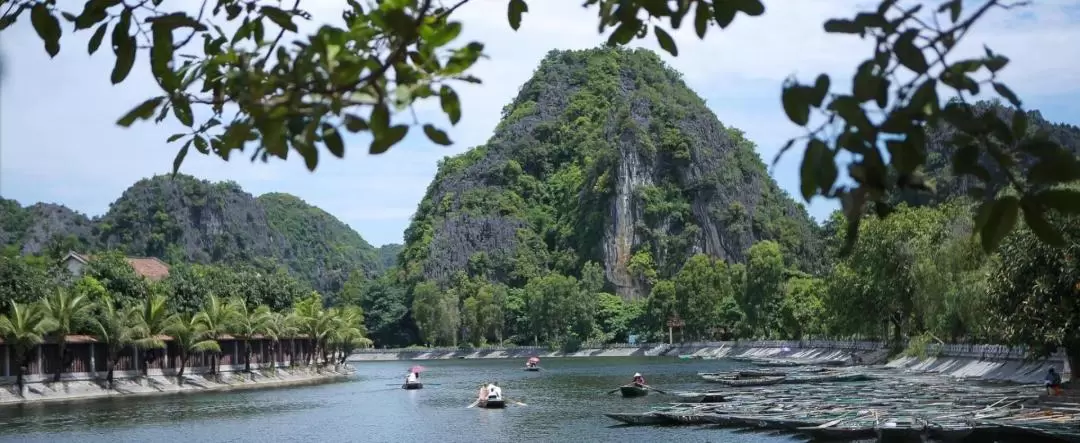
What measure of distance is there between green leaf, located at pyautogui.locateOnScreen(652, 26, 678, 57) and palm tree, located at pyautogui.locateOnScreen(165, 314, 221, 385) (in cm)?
5285

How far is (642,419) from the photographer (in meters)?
31.1

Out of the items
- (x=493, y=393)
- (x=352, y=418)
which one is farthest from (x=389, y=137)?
(x=493, y=393)

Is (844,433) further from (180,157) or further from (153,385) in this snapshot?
(153,385)

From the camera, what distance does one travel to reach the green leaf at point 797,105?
11.2ft

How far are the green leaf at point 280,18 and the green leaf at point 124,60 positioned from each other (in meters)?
0.54

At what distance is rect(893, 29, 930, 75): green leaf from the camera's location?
138 inches

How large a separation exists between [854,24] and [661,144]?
6428 inches

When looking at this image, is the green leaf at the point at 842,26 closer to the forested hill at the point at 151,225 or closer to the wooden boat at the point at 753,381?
the wooden boat at the point at 753,381

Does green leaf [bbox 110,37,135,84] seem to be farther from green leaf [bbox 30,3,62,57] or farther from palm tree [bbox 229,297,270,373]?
palm tree [bbox 229,297,270,373]

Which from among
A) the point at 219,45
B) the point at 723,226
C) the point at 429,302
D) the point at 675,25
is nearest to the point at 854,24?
the point at 675,25

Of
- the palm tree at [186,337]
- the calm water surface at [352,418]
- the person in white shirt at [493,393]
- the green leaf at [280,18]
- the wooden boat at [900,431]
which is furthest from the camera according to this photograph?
the palm tree at [186,337]

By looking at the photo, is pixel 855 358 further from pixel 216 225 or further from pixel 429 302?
pixel 216 225

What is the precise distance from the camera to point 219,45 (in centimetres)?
514

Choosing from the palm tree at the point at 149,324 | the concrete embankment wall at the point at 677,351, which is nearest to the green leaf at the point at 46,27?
the palm tree at the point at 149,324
